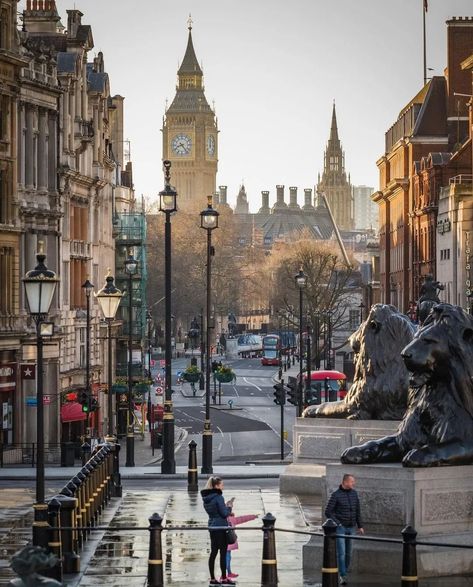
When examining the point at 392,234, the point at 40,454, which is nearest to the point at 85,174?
the point at 40,454

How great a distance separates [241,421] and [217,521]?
2884 inches

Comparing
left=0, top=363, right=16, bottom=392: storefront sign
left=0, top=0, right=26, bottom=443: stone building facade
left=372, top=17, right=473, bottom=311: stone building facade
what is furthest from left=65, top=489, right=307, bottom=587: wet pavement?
left=372, top=17, right=473, bottom=311: stone building facade

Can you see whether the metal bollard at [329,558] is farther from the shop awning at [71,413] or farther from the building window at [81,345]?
the building window at [81,345]

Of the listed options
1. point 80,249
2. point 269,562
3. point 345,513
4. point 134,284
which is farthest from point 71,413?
point 345,513

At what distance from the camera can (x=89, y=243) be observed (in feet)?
265

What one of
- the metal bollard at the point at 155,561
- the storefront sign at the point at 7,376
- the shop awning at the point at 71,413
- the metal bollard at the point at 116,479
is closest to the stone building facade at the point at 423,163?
the shop awning at the point at 71,413

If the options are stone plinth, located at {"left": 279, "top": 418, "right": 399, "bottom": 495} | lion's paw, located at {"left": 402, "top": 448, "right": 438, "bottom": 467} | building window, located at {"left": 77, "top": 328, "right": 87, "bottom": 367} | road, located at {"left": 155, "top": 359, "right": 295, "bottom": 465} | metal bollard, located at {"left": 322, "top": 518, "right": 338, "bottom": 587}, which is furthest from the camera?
building window, located at {"left": 77, "top": 328, "right": 87, "bottom": 367}

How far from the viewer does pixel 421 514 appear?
75.9 ft

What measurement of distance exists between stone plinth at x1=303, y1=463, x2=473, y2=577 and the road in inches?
1501

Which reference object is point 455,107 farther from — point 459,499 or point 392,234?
point 459,499

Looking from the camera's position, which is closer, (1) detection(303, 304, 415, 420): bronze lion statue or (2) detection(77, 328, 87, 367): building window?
(1) detection(303, 304, 415, 420): bronze lion statue

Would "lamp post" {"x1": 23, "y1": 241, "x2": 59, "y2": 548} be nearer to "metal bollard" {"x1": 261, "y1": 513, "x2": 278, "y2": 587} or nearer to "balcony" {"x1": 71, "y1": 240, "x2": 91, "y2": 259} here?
"metal bollard" {"x1": 261, "y1": 513, "x2": 278, "y2": 587}

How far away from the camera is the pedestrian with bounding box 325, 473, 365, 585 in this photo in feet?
74.5

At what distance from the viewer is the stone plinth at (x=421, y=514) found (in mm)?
23016
